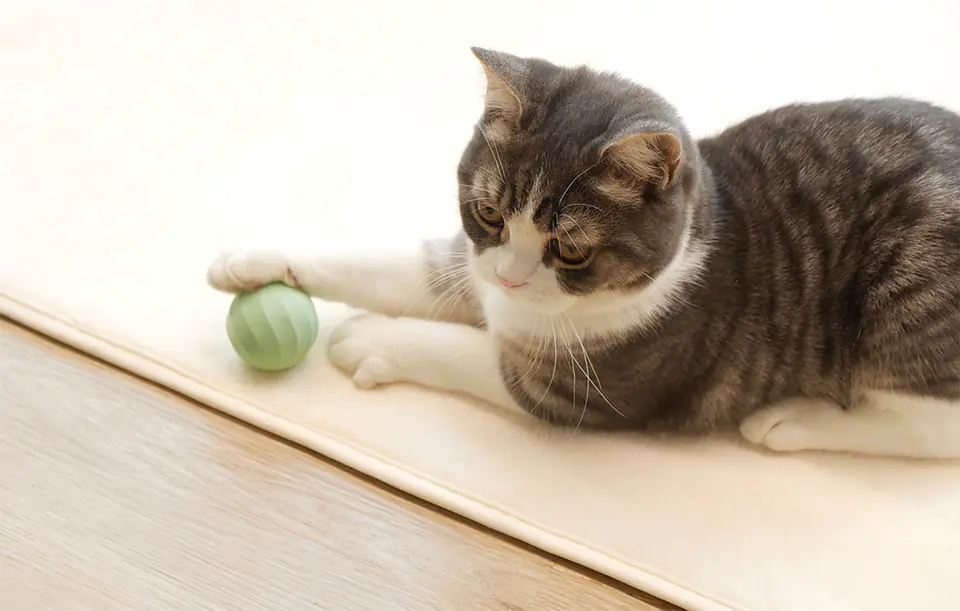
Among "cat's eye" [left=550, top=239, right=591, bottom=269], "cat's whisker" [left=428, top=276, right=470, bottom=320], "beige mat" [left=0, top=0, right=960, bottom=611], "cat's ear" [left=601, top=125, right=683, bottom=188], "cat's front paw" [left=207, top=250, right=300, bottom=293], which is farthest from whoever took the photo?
"cat's whisker" [left=428, top=276, right=470, bottom=320]

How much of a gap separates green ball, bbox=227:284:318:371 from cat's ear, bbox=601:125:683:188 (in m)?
0.58

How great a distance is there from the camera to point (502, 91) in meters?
1.28

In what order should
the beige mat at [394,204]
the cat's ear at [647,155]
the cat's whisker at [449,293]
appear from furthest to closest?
the cat's whisker at [449,293]
the beige mat at [394,204]
the cat's ear at [647,155]

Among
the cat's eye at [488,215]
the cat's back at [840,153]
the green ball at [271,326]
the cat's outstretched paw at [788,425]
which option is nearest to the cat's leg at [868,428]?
the cat's outstretched paw at [788,425]

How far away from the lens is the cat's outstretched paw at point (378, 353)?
1.51 metres

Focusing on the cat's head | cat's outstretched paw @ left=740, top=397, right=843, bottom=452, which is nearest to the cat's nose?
the cat's head

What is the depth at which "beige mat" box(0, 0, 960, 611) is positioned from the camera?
137 cm

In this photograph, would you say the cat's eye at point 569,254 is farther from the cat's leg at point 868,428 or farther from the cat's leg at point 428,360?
the cat's leg at point 868,428

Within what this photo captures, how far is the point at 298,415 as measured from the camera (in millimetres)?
1466

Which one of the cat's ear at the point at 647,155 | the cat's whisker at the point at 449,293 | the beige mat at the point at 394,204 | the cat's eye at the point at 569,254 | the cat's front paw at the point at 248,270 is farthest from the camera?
the cat's whisker at the point at 449,293

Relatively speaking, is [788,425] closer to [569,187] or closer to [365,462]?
[569,187]

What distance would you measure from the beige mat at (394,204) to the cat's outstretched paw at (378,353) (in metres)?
0.03

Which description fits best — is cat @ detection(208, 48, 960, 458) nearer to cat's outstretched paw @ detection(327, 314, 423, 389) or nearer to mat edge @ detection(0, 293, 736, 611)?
cat's outstretched paw @ detection(327, 314, 423, 389)

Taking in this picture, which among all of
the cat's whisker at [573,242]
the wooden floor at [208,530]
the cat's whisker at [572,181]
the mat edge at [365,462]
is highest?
the cat's whisker at [572,181]
